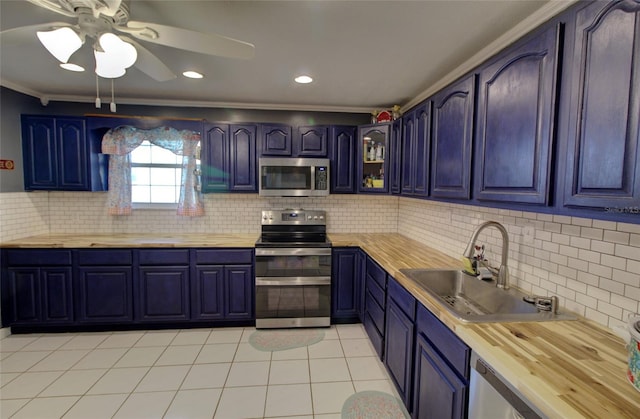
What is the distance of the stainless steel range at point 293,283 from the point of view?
119 inches

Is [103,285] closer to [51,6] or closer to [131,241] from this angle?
[131,241]

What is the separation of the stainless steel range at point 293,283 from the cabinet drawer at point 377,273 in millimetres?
446

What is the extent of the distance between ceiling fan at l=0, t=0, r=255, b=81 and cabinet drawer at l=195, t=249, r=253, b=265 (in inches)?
73.9

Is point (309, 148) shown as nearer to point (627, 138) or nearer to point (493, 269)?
point (493, 269)

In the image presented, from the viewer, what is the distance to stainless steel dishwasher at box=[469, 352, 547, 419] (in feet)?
3.19

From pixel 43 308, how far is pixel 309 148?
120 inches

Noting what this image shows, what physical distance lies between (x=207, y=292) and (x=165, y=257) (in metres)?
0.54

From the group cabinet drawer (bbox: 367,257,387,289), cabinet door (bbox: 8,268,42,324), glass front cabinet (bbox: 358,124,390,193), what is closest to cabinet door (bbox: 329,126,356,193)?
glass front cabinet (bbox: 358,124,390,193)

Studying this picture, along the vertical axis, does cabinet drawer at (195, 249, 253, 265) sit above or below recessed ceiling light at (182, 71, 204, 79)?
below

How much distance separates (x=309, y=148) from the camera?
3328 mm

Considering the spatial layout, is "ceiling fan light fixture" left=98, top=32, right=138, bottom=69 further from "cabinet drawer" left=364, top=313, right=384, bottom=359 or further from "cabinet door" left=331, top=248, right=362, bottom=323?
"cabinet drawer" left=364, top=313, right=384, bottom=359

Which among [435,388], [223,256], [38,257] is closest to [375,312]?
[435,388]

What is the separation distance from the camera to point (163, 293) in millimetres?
3004

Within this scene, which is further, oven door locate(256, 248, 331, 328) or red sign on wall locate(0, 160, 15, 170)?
oven door locate(256, 248, 331, 328)
